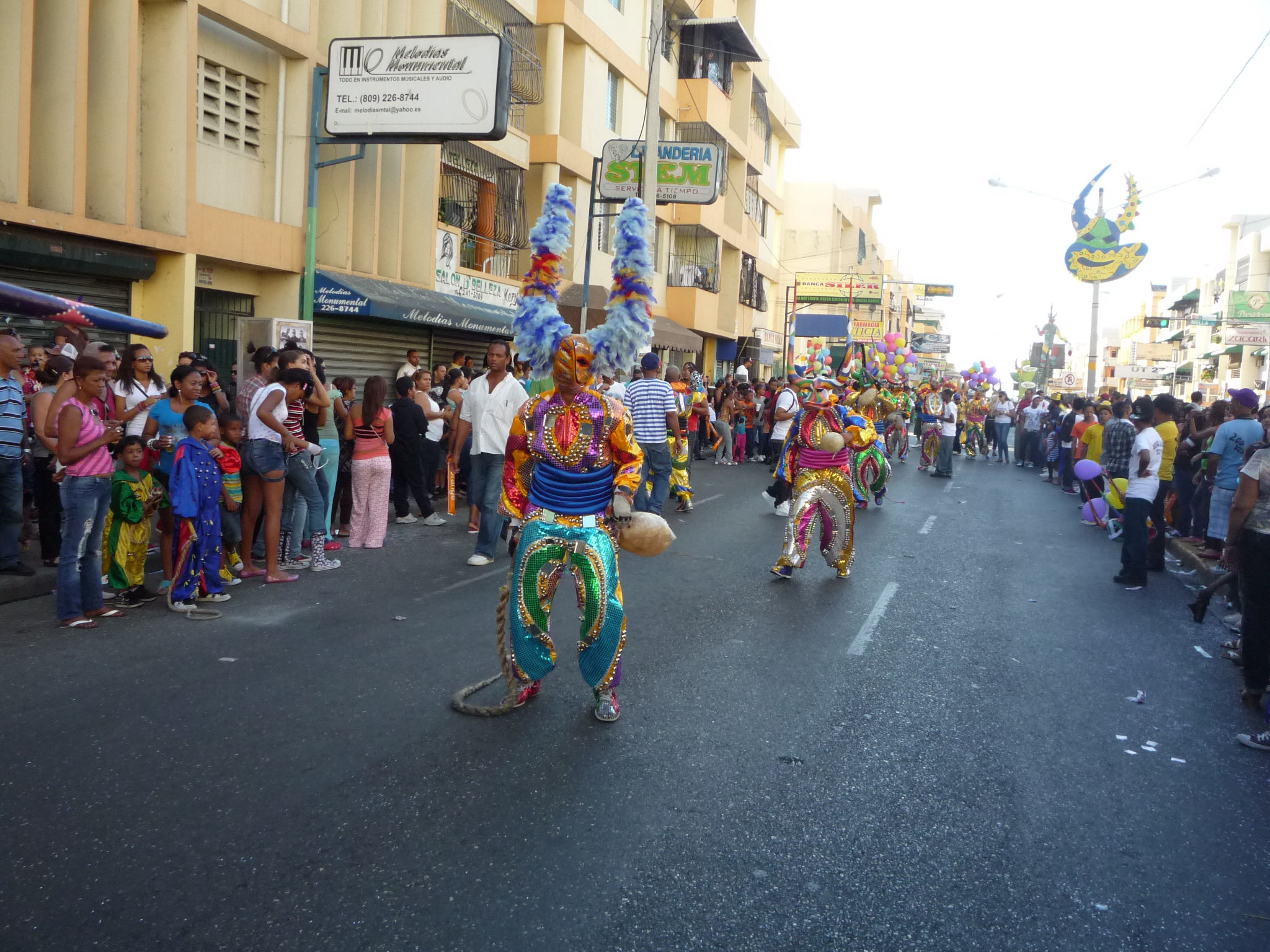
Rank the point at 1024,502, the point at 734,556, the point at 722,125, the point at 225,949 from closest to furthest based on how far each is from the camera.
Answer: the point at 225,949, the point at 734,556, the point at 1024,502, the point at 722,125

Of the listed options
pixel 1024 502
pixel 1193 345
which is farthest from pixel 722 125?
pixel 1193 345

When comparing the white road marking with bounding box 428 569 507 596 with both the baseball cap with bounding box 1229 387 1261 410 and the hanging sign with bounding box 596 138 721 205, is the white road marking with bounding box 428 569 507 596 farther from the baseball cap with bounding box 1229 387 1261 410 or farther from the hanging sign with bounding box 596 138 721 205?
the hanging sign with bounding box 596 138 721 205

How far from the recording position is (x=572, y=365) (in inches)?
194

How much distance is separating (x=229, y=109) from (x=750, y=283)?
27254 mm

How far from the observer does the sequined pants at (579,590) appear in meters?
4.91

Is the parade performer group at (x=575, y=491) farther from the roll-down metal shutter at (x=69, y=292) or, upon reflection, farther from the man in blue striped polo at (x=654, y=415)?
the roll-down metal shutter at (x=69, y=292)

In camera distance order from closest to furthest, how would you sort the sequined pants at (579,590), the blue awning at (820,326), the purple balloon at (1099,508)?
the sequined pants at (579,590) < the purple balloon at (1099,508) < the blue awning at (820,326)

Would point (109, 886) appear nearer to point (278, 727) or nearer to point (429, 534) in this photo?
point (278, 727)

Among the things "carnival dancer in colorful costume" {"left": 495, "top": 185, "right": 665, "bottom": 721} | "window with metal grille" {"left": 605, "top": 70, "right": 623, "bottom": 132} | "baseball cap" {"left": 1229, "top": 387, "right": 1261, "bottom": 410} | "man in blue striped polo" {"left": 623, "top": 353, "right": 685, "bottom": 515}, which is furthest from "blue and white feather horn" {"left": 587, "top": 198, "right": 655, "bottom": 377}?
"window with metal grille" {"left": 605, "top": 70, "right": 623, "bottom": 132}

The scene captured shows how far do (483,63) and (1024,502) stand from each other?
11391 millimetres

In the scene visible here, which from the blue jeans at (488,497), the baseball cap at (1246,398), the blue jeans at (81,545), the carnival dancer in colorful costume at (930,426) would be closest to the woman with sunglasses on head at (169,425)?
the blue jeans at (81,545)

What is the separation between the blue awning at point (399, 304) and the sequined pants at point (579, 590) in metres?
9.78

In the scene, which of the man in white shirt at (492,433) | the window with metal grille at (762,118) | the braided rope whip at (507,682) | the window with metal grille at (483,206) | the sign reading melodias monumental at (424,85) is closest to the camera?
the braided rope whip at (507,682)

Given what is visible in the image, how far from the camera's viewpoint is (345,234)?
15891 mm
